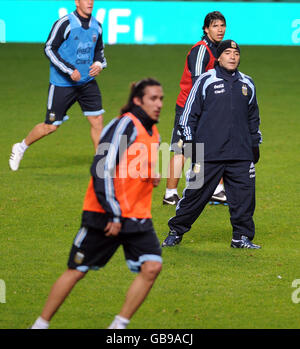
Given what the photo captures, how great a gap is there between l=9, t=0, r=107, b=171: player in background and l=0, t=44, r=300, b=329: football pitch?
0.90 m

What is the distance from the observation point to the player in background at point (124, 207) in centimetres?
589

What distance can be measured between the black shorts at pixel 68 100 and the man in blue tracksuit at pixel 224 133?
3774 millimetres

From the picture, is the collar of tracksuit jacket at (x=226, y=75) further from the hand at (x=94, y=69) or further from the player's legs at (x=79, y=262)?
the hand at (x=94, y=69)

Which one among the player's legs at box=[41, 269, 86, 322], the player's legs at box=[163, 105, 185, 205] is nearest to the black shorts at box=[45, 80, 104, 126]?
the player's legs at box=[163, 105, 185, 205]

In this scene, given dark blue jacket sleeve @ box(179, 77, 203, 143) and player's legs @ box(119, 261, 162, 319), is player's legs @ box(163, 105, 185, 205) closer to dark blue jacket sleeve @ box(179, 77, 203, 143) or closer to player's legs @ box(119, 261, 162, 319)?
dark blue jacket sleeve @ box(179, 77, 203, 143)

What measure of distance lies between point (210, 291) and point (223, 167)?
149 centimetres

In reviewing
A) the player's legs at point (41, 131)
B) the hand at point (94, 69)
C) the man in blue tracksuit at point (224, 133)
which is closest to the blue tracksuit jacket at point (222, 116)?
the man in blue tracksuit at point (224, 133)

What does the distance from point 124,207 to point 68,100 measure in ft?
20.0

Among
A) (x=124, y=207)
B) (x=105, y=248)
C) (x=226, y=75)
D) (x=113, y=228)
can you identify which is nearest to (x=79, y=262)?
(x=105, y=248)

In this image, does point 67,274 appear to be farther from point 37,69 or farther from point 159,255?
point 37,69

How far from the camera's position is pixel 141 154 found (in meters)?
6.06
